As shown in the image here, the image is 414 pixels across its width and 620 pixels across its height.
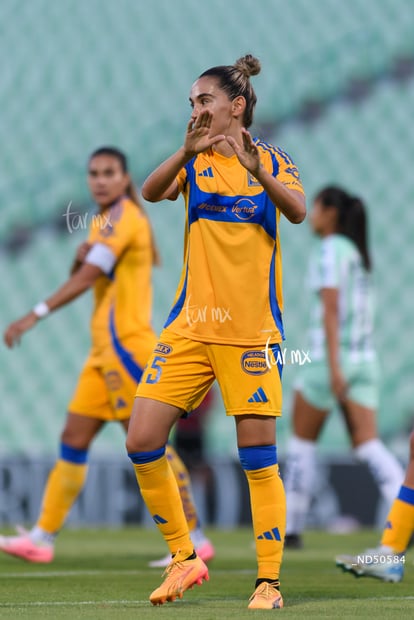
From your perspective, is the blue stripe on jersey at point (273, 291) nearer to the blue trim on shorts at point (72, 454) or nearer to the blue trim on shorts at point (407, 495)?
the blue trim on shorts at point (407, 495)

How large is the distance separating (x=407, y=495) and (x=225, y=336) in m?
1.17

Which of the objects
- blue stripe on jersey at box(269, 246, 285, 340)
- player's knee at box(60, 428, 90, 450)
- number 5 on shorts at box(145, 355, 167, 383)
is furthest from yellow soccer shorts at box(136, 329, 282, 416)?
player's knee at box(60, 428, 90, 450)

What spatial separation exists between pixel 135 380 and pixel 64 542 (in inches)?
71.6

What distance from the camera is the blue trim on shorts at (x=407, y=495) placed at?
4.87 meters

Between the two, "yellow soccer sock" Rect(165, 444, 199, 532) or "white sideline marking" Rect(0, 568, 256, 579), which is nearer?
"white sideline marking" Rect(0, 568, 256, 579)

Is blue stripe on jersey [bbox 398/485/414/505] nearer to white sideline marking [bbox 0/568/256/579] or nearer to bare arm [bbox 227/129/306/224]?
white sideline marking [bbox 0/568/256/579]

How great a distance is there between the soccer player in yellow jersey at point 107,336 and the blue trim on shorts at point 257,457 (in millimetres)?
1729

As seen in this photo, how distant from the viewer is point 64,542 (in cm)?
736

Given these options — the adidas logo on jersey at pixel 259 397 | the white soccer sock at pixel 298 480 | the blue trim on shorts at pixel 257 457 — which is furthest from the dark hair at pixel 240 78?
the white soccer sock at pixel 298 480

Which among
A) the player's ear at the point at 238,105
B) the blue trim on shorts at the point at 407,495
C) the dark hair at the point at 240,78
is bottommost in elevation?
the blue trim on shorts at the point at 407,495

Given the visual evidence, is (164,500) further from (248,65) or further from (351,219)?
(351,219)

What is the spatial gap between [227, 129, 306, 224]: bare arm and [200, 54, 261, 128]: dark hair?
9.9 inches

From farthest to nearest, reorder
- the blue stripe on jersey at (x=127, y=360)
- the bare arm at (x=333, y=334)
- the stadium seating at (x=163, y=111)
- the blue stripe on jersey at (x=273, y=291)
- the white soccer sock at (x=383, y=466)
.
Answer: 1. the stadium seating at (x=163, y=111)
2. the bare arm at (x=333, y=334)
3. the white soccer sock at (x=383, y=466)
4. the blue stripe on jersey at (x=127, y=360)
5. the blue stripe on jersey at (x=273, y=291)

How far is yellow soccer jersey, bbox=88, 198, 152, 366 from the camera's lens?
5945 millimetres
